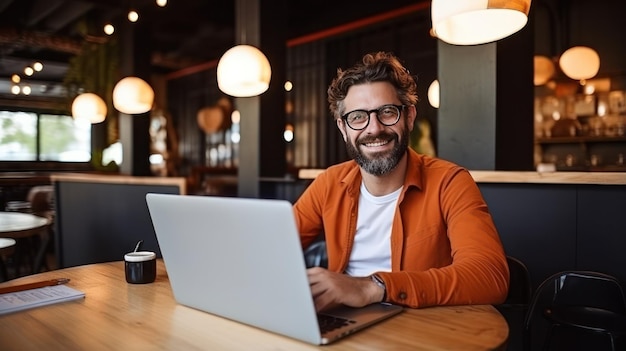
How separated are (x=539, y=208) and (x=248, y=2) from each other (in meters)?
3.24

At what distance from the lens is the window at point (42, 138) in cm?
1132

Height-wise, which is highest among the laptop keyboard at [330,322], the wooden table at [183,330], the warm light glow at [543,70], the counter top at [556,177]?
the warm light glow at [543,70]

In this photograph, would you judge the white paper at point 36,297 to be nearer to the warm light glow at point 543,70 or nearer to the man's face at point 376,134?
the man's face at point 376,134

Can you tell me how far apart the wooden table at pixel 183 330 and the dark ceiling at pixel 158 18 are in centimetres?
533

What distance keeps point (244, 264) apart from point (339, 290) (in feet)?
0.73

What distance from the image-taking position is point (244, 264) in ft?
3.27

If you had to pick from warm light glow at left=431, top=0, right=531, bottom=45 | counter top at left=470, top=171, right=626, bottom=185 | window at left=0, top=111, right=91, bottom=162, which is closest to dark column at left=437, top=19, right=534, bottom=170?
counter top at left=470, top=171, right=626, bottom=185

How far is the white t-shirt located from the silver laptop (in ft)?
1.56

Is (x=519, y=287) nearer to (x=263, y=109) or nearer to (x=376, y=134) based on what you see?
(x=376, y=134)

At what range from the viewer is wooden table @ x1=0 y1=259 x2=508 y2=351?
0.96 m

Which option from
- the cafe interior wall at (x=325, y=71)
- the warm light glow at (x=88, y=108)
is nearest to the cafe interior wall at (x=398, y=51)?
the cafe interior wall at (x=325, y=71)

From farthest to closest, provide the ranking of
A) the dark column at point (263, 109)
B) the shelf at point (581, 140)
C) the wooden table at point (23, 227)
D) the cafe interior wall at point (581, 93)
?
the cafe interior wall at point (581, 93) < the shelf at point (581, 140) < the dark column at point (263, 109) < the wooden table at point (23, 227)

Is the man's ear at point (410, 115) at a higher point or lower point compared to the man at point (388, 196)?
higher

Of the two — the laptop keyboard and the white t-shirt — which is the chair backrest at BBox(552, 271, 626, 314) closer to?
the white t-shirt
